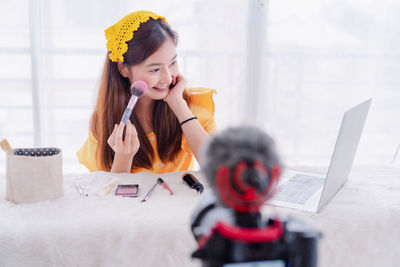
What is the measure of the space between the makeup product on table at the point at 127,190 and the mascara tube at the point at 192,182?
12 cm

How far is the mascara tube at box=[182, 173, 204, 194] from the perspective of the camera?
0.98 metres

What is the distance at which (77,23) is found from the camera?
2.43 metres

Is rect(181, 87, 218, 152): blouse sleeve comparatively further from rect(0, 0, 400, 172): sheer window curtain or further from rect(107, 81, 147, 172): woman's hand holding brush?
rect(0, 0, 400, 172): sheer window curtain

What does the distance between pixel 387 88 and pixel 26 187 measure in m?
2.55

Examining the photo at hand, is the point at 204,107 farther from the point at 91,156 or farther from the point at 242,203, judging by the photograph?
the point at 242,203

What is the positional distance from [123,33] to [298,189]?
650 millimetres

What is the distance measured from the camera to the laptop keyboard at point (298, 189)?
0.94 metres

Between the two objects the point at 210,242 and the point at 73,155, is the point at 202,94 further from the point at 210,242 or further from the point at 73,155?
the point at 73,155

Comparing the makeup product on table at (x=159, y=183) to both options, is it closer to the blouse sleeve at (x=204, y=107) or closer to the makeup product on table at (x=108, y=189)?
the makeup product on table at (x=108, y=189)

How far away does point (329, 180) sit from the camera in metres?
0.85

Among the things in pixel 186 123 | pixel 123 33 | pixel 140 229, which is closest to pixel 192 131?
pixel 186 123

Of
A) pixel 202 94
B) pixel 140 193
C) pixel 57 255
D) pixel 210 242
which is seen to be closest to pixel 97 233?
pixel 57 255

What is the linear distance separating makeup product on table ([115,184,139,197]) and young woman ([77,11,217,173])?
155 mm

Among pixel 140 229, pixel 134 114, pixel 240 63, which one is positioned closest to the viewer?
pixel 140 229
